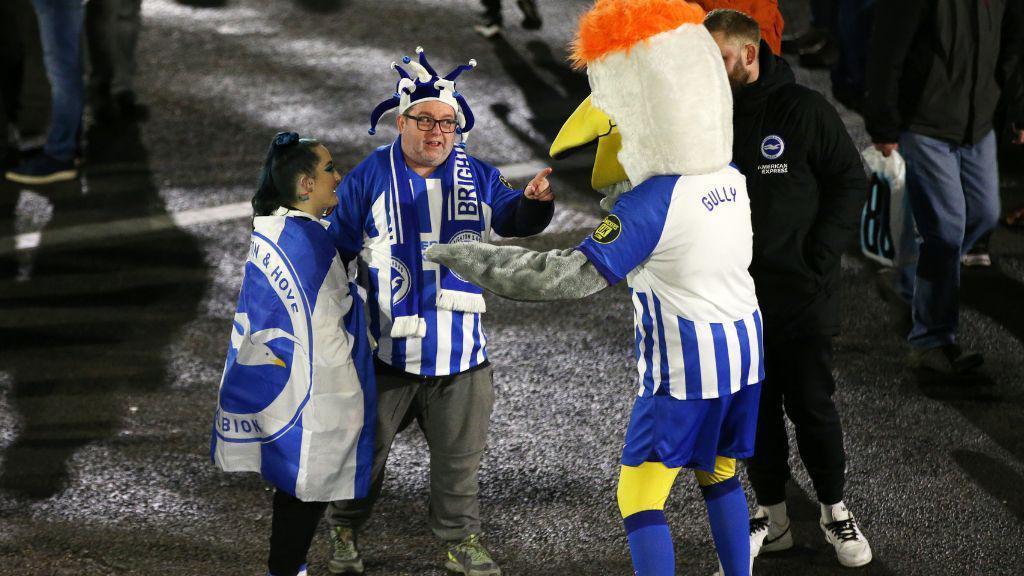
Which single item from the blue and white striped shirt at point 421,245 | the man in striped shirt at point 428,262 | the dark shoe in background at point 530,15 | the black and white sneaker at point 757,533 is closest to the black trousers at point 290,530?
the man in striped shirt at point 428,262

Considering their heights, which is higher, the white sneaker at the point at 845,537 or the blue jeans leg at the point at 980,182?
the blue jeans leg at the point at 980,182

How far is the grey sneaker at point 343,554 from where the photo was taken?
4.68 meters

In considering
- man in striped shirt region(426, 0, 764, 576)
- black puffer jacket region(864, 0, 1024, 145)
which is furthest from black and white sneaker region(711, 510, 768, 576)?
black puffer jacket region(864, 0, 1024, 145)

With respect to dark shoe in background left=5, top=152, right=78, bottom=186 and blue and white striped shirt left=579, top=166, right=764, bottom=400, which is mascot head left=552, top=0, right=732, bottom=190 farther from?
dark shoe in background left=5, top=152, right=78, bottom=186

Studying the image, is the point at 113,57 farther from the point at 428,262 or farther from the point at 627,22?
the point at 627,22

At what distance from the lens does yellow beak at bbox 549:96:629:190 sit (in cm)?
393

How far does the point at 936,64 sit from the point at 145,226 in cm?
495

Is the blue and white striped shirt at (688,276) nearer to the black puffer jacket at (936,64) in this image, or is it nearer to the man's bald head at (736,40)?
the man's bald head at (736,40)

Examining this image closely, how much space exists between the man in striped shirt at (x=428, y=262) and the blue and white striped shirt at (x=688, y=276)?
23.4 inches

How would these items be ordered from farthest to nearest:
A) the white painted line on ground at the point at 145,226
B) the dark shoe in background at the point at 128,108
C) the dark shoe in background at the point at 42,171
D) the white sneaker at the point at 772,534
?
1. the dark shoe in background at the point at 128,108
2. the dark shoe in background at the point at 42,171
3. the white painted line on ground at the point at 145,226
4. the white sneaker at the point at 772,534

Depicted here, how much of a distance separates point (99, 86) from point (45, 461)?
4796 mm

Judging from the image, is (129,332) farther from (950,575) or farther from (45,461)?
(950,575)

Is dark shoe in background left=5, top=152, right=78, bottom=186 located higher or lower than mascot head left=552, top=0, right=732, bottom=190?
lower

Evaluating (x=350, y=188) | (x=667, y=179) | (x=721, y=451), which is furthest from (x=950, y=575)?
(x=350, y=188)
